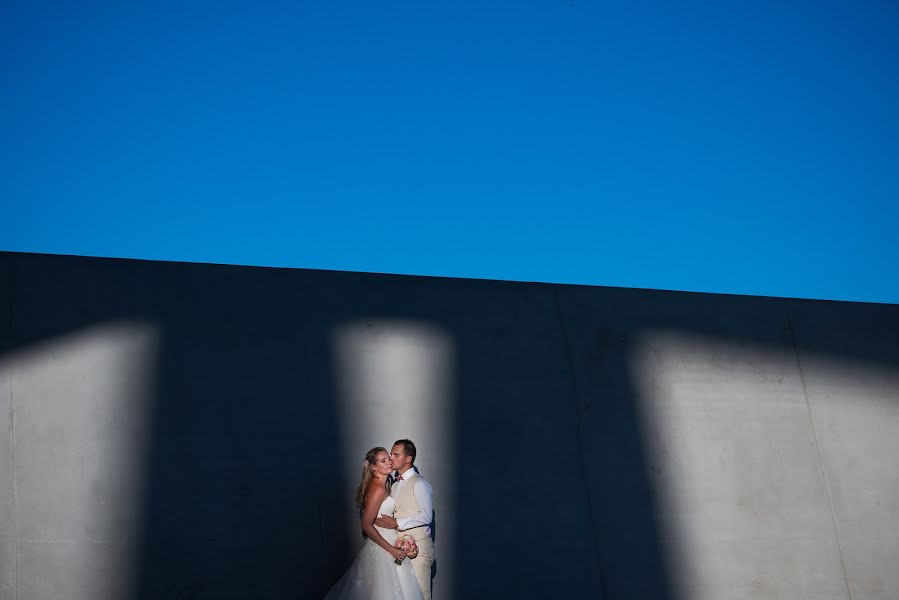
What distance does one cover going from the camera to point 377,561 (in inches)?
203

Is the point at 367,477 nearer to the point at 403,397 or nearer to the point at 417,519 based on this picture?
the point at 417,519

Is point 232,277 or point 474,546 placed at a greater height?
point 232,277

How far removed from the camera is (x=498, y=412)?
647 centimetres

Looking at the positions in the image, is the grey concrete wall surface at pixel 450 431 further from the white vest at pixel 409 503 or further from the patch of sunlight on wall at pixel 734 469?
the white vest at pixel 409 503

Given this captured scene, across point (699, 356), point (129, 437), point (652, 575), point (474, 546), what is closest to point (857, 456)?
point (699, 356)

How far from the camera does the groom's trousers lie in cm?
524

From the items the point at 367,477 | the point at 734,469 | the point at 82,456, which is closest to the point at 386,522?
the point at 367,477

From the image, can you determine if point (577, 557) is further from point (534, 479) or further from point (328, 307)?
point (328, 307)

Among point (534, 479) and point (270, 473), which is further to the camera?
point (534, 479)

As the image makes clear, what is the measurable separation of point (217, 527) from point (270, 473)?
0.46 m

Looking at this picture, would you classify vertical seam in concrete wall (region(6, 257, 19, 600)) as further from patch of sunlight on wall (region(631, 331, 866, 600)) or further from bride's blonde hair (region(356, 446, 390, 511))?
patch of sunlight on wall (region(631, 331, 866, 600))

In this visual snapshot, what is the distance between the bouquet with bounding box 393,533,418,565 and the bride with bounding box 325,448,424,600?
0.07 feet

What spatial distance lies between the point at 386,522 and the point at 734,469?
118 inches

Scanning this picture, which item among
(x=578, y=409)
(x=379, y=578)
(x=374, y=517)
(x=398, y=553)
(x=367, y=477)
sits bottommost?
(x=379, y=578)
